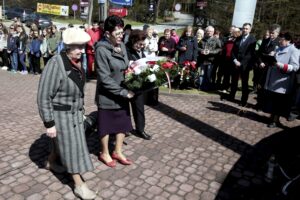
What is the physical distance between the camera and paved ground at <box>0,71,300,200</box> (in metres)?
4.57

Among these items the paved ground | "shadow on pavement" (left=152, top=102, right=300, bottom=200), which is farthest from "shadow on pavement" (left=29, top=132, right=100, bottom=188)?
"shadow on pavement" (left=152, top=102, right=300, bottom=200)

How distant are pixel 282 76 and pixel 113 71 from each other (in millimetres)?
4059

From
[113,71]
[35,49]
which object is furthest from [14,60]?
[113,71]

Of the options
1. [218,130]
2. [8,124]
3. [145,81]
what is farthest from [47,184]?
[218,130]

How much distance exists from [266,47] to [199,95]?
7.23ft

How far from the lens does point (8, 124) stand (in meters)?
6.92

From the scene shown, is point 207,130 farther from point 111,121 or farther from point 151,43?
point 151,43

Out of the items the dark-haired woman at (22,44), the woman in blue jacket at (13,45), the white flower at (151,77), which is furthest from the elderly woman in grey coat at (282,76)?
the woman in blue jacket at (13,45)

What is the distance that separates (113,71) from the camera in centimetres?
472

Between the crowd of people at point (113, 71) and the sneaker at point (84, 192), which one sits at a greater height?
the crowd of people at point (113, 71)

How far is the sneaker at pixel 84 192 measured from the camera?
4242 mm

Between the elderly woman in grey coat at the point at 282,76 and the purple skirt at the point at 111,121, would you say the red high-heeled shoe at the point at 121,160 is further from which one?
the elderly woman in grey coat at the point at 282,76

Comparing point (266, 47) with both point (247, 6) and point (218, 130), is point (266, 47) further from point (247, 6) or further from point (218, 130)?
point (218, 130)

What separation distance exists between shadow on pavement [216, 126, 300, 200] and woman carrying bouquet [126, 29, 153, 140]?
5.85 ft
